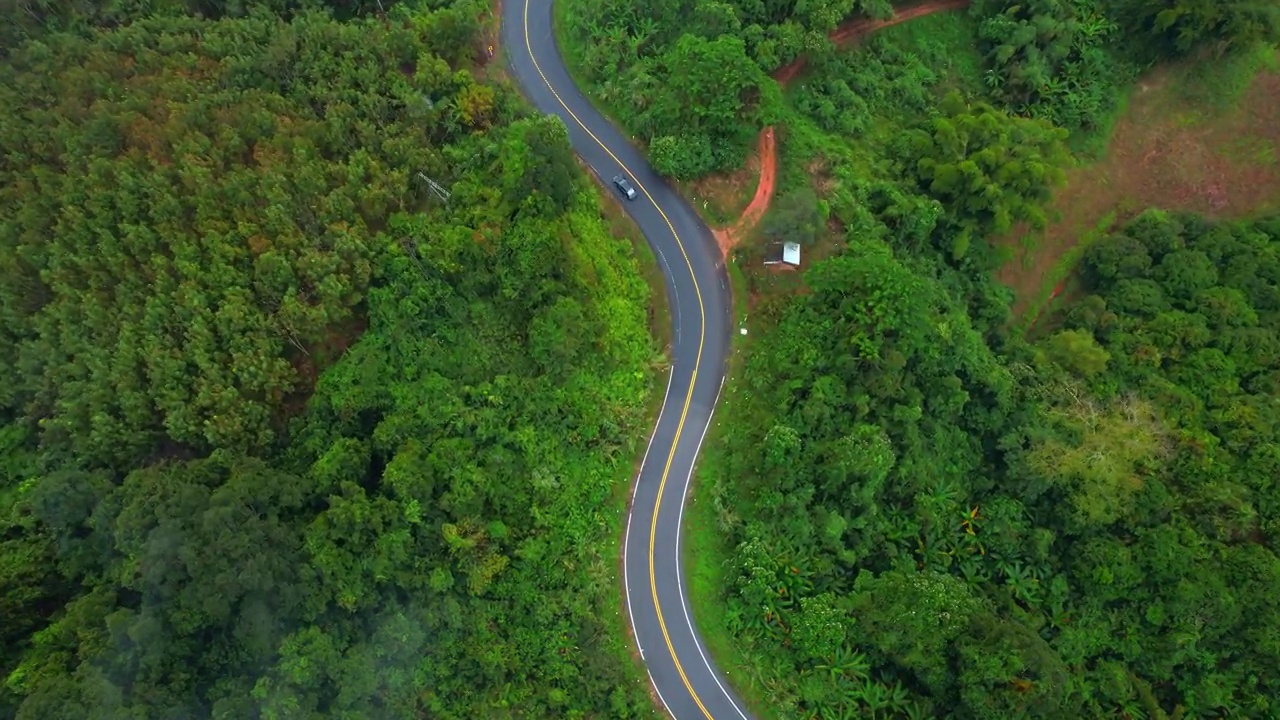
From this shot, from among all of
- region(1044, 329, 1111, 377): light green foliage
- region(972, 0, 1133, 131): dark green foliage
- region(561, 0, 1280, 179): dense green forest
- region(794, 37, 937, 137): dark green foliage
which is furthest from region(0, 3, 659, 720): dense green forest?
region(972, 0, 1133, 131): dark green foliage

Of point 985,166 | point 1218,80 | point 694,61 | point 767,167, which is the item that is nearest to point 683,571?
point 767,167

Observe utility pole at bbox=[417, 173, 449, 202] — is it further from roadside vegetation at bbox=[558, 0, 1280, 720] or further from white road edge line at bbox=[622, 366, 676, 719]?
white road edge line at bbox=[622, 366, 676, 719]

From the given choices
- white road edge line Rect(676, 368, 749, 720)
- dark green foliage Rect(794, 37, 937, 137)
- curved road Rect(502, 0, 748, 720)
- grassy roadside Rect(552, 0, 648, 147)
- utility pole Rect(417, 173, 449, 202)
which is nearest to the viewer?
white road edge line Rect(676, 368, 749, 720)

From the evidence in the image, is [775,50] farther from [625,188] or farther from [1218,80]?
[1218,80]

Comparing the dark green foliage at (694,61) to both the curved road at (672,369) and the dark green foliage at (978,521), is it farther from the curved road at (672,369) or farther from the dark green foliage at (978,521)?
the dark green foliage at (978,521)

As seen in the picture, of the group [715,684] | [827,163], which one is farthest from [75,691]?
[827,163]
